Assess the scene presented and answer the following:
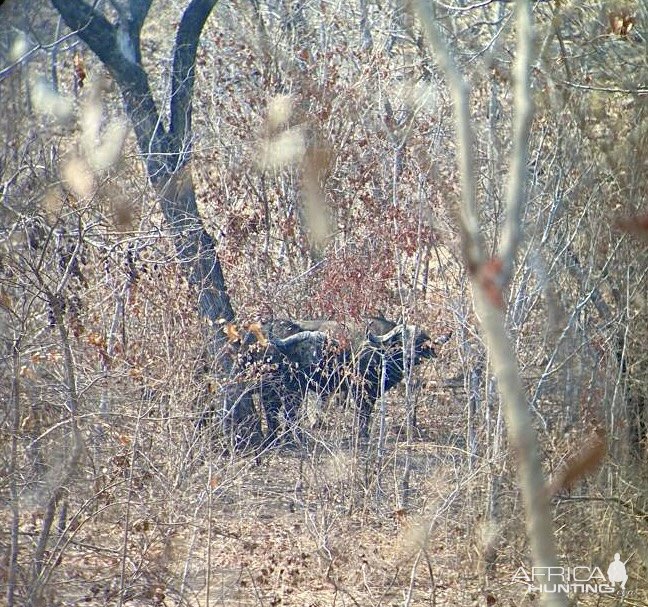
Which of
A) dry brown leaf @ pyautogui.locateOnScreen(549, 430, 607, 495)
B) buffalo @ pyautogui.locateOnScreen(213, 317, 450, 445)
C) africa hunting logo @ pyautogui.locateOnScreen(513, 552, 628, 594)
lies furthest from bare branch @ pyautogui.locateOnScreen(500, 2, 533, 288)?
buffalo @ pyautogui.locateOnScreen(213, 317, 450, 445)

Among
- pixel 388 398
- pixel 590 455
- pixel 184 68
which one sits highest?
pixel 184 68

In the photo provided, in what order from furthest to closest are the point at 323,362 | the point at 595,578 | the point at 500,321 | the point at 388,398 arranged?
the point at 388,398
the point at 323,362
the point at 595,578
the point at 500,321

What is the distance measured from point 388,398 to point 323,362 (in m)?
1.16

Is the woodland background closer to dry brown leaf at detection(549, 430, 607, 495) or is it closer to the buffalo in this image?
dry brown leaf at detection(549, 430, 607, 495)

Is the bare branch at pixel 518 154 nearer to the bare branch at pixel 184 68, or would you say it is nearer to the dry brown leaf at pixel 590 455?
the dry brown leaf at pixel 590 455

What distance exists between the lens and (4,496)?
4789 mm

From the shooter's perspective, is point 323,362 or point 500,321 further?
point 323,362

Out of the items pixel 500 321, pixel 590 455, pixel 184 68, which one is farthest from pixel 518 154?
pixel 184 68

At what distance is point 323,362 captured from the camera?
28.2 feet

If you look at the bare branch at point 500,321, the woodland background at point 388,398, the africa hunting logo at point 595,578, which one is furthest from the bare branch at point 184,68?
the bare branch at point 500,321

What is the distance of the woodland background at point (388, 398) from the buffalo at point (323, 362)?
0.83 ft

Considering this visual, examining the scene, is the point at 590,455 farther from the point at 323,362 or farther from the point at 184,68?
the point at 184,68

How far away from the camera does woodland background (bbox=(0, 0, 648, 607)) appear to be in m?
5.09

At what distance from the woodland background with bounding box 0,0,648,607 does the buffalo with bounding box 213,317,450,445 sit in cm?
25
